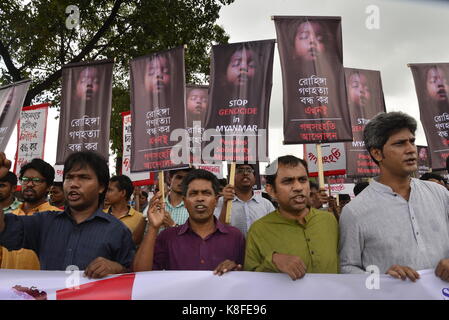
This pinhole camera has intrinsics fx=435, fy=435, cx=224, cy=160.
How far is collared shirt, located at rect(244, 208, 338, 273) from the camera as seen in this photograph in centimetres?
261

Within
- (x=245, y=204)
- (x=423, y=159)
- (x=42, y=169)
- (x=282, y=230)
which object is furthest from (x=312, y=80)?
(x=423, y=159)

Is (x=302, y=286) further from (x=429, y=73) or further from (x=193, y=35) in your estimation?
(x=193, y=35)

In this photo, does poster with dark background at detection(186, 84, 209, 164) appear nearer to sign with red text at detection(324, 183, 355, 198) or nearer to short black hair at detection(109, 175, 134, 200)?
short black hair at detection(109, 175, 134, 200)

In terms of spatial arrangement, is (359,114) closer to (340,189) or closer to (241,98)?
(340,189)

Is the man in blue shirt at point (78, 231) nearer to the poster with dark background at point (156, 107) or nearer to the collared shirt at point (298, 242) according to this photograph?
the collared shirt at point (298, 242)

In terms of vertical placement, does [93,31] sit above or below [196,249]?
above

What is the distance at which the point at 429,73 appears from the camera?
7098 millimetres

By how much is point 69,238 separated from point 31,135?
6298mm

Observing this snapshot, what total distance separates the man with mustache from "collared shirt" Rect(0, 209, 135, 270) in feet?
4.56

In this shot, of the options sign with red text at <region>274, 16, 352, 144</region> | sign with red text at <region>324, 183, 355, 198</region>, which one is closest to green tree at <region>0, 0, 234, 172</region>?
sign with red text at <region>324, 183, 355, 198</region>

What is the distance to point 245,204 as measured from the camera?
16.0 feet

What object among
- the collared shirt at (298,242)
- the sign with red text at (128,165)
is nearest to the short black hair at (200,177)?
the collared shirt at (298,242)
